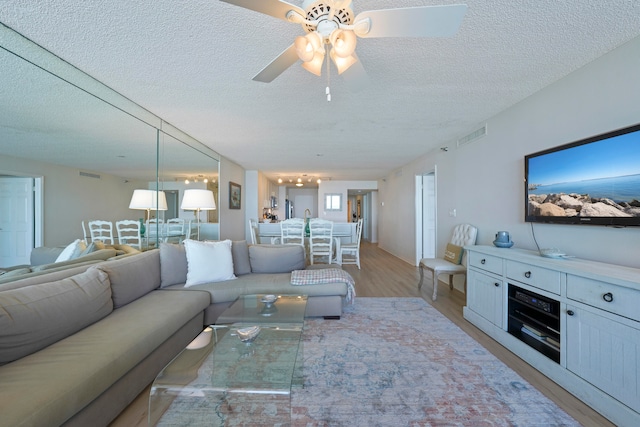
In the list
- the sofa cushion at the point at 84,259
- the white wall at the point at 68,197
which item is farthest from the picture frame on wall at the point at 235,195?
the sofa cushion at the point at 84,259

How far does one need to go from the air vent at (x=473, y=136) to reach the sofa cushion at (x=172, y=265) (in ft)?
12.8

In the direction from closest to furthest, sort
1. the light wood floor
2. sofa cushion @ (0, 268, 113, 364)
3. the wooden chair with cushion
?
sofa cushion @ (0, 268, 113, 364) < the light wood floor < the wooden chair with cushion

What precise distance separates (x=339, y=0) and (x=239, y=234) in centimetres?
590

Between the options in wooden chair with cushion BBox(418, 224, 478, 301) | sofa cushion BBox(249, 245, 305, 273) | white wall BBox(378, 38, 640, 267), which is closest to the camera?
white wall BBox(378, 38, 640, 267)

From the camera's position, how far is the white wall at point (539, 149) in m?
1.75

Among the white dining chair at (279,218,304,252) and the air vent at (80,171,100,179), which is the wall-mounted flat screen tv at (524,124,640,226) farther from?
the air vent at (80,171,100,179)

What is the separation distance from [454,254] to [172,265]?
138 inches

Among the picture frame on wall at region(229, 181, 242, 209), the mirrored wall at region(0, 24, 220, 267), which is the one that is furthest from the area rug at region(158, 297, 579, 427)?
the picture frame on wall at region(229, 181, 242, 209)

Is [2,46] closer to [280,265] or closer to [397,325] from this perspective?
[280,265]

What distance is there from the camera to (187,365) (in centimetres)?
139

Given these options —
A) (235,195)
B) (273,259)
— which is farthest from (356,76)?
(235,195)

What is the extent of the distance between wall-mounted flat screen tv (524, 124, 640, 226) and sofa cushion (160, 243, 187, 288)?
3.57m

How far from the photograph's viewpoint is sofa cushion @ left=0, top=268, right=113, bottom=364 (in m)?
1.25

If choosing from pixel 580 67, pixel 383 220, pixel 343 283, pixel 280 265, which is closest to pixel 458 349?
pixel 343 283
